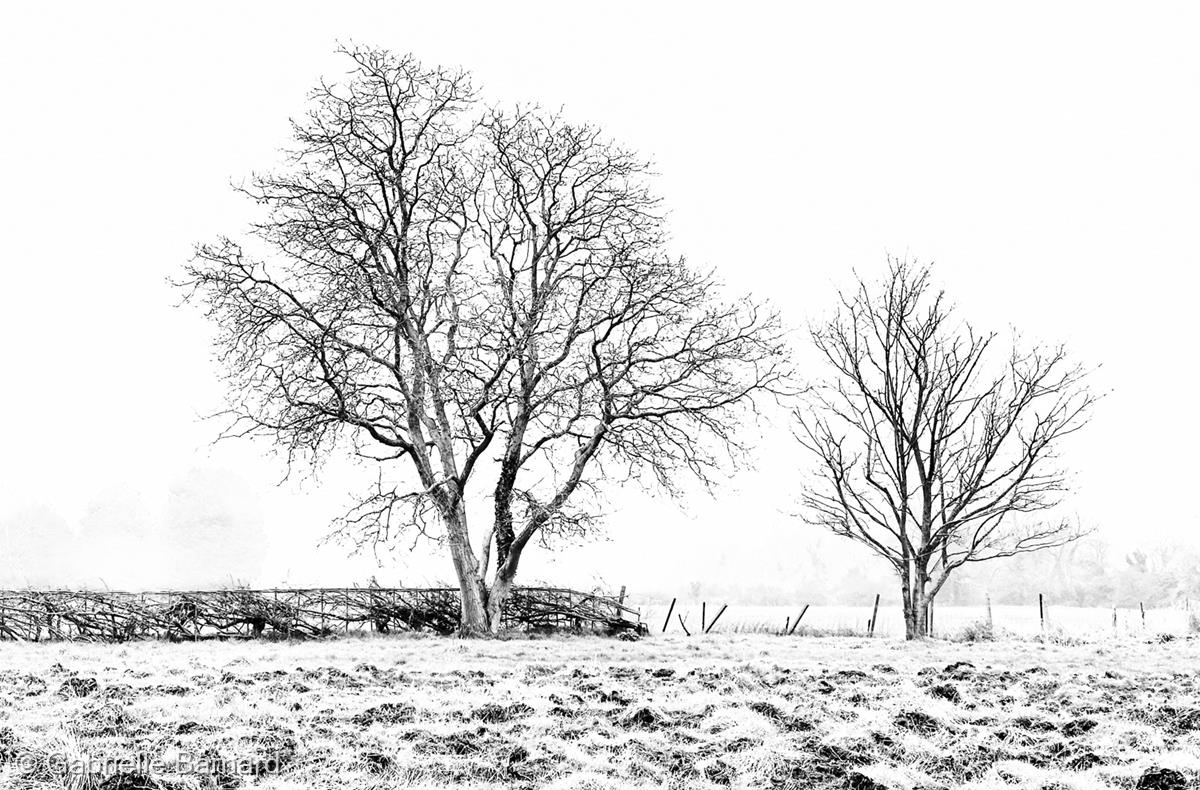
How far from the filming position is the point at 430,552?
2080cm

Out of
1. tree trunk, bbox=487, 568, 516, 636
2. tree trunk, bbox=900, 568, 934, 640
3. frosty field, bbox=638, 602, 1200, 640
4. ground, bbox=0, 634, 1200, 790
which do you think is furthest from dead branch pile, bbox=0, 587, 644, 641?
tree trunk, bbox=900, 568, 934, 640

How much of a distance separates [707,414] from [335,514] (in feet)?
28.3

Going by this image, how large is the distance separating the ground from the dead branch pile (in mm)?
6393

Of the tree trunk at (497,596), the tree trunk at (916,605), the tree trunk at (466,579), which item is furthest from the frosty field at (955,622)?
the tree trunk at (466,579)

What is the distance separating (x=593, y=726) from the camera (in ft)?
27.9

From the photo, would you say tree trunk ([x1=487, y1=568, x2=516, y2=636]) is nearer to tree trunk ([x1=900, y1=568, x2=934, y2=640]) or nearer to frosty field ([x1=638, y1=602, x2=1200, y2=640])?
frosty field ([x1=638, y1=602, x2=1200, y2=640])

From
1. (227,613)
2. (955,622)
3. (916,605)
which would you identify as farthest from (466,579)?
(955,622)

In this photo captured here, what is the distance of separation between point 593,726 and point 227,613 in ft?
49.7

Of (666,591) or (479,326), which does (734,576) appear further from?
(479,326)

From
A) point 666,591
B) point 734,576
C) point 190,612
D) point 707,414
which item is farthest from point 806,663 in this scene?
point 734,576

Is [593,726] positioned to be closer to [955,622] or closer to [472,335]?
[472,335]

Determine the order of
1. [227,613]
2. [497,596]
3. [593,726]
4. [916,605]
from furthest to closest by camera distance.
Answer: [916,605] → [497,596] → [227,613] → [593,726]

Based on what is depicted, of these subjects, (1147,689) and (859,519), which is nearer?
(1147,689)

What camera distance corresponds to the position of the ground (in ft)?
21.9
